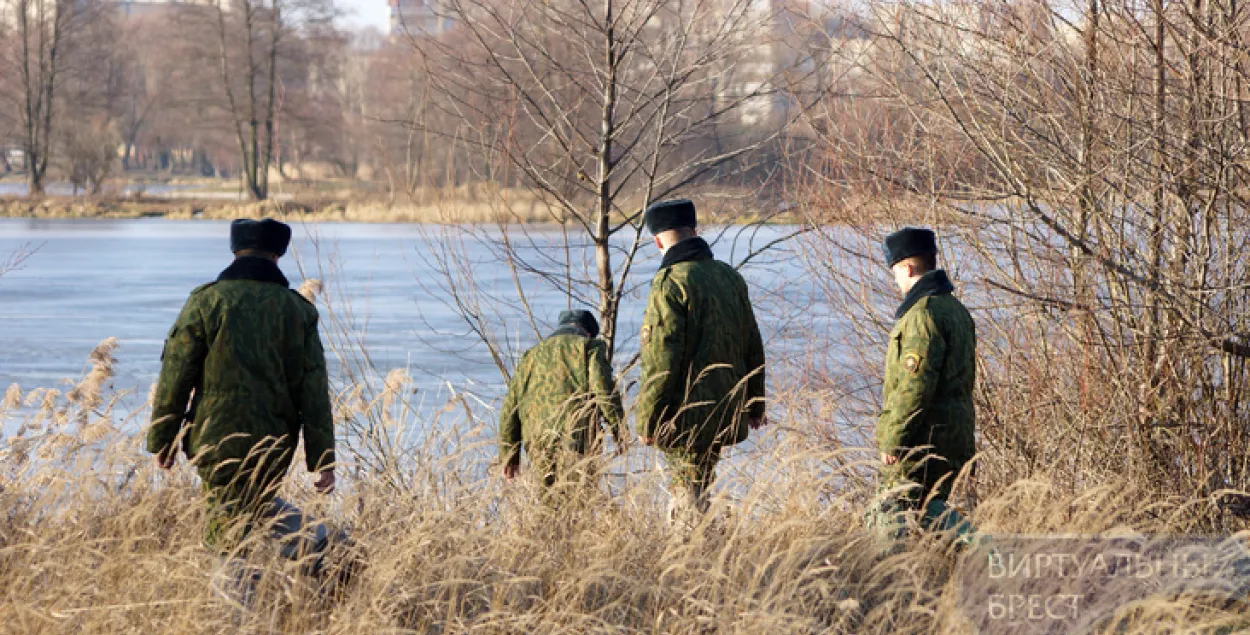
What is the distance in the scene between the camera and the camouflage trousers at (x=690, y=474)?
5590mm

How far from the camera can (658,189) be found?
9.23 metres

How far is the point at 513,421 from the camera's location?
6289 mm

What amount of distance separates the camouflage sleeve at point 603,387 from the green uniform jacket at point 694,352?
0.32 meters

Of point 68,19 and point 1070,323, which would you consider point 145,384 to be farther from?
point 68,19

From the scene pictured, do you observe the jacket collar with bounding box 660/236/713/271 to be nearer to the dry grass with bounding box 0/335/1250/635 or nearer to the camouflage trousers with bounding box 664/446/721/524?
the camouflage trousers with bounding box 664/446/721/524

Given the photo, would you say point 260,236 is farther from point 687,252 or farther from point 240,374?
point 687,252

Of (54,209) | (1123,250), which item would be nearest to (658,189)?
(1123,250)

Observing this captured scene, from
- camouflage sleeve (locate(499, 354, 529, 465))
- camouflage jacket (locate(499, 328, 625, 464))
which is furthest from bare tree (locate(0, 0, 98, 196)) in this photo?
camouflage jacket (locate(499, 328, 625, 464))

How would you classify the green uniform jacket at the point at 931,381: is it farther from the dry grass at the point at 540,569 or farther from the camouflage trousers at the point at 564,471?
the camouflage trousers at the point at 564,471

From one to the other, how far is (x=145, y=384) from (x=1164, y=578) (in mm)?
11576

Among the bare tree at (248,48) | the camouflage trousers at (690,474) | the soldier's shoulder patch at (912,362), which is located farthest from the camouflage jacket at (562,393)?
the bare tree at (248,48)

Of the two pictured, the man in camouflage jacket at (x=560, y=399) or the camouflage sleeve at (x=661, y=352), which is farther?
the man in camouflage jacket at (x=560, y=399)

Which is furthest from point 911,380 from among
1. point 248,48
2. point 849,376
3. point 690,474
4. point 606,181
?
point 248,48

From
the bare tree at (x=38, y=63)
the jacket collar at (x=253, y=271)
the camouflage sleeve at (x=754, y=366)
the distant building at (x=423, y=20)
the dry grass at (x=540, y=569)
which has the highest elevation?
the bare tree at (x=38, y=63)
